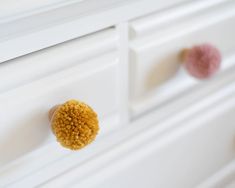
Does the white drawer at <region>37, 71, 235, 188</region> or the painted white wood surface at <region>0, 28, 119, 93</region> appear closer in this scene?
the painted white wood surface at <region>0, 28, 119, 93</region>

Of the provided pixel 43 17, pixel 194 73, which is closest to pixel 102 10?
pixel 43 17

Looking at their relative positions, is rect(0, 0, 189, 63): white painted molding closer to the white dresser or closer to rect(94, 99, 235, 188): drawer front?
the white dresser

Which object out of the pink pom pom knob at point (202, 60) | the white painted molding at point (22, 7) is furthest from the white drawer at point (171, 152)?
the white painted molding at point (22, 7)

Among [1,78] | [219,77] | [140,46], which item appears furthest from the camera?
[219,77]

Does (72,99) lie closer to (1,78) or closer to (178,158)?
(1,78)

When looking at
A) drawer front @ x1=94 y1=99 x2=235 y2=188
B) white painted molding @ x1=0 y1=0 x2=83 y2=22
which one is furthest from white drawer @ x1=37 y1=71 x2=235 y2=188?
white painted molding @ x1=0 y1=0 x2=83 y2=22

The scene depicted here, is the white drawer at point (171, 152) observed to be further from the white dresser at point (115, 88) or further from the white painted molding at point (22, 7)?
the white painted molding at point (22, 7)
